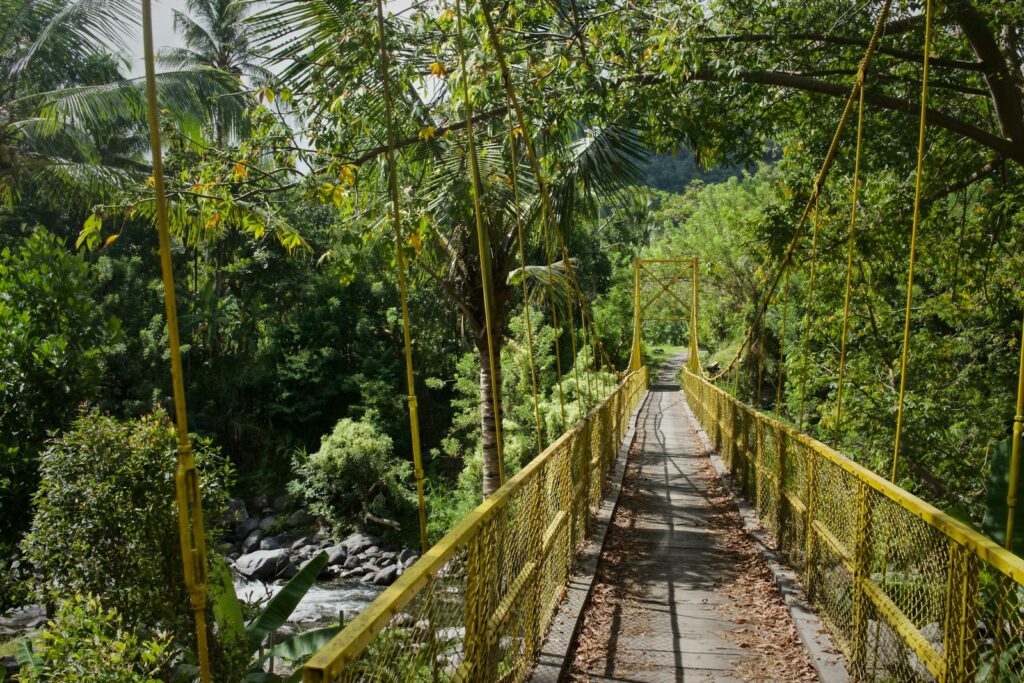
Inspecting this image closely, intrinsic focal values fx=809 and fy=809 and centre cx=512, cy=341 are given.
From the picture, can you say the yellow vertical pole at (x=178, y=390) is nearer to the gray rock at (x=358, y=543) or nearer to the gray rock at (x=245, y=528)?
the gray rock at (x=358, y=543)

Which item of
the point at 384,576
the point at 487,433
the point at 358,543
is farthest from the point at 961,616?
the point at 358,543

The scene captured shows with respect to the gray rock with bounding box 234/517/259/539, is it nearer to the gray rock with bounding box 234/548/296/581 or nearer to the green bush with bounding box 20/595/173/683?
the gray rock with bounding box 234/548/296/581

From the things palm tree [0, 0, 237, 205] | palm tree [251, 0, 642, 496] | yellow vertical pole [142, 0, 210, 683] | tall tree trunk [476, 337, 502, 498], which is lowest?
tall tree trunk [476, 337, 502, 498]

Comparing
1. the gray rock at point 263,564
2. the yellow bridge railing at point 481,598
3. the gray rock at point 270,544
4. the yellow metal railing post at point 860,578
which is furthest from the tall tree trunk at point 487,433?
the gray rock at point 270,544

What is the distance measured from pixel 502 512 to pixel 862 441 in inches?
290

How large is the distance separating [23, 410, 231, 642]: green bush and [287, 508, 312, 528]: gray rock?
14.1 meters

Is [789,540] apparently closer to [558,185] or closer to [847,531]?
[847,531]

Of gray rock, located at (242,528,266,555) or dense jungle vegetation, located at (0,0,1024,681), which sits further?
gray rock, located at (242,528,266,555)

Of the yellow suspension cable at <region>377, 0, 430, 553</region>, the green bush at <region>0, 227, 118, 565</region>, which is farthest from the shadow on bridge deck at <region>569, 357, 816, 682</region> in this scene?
the green bush at <region>0, 227, 118, 565</region>

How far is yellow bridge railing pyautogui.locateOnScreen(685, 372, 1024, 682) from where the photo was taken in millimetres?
2352

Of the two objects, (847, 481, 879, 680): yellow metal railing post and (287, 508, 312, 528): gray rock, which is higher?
(847, 481, 879, 680): yellow metal railing post

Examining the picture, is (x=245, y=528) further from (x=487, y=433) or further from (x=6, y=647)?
(x=487, y=433)

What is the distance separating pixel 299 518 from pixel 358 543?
9.44 ft

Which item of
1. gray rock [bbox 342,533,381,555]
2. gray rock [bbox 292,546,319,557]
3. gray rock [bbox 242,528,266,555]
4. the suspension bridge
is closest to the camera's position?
the suspension bridge
